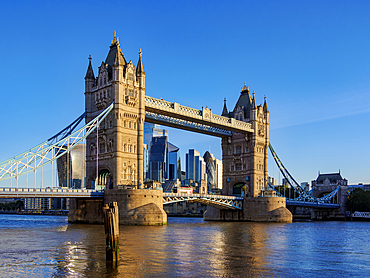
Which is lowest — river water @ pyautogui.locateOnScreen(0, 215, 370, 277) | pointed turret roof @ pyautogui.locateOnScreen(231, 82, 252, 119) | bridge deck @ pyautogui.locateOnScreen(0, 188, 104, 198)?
river water @ pyautogui.locateOnScreen(0, 215, 370, 277)

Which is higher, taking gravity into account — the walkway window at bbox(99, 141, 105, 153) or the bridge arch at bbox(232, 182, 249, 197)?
the walkway window at bbox(99, 141, 105, 153)

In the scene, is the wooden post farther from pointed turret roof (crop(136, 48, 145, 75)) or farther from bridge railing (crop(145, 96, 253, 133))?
pointed turret roof (crop(136, 48, 145, 75))

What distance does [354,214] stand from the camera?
11388cm

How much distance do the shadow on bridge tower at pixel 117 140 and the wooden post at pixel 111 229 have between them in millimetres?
33763

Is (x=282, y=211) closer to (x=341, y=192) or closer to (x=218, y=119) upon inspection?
(x=218, y=119)

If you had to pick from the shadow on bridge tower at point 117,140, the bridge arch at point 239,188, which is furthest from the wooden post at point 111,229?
the bridge arch at point 239,188

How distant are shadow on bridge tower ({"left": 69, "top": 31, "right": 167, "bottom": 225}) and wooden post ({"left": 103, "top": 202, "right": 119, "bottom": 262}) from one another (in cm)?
3376

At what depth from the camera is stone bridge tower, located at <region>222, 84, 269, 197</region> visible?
9188 centimetres

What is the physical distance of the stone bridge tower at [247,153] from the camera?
301 ft

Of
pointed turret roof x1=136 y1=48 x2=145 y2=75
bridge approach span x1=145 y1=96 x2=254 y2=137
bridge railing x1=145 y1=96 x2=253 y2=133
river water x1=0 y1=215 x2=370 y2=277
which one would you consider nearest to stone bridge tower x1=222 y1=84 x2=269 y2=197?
bridge approach span x1=145 y1=96 x2=254 y2=137

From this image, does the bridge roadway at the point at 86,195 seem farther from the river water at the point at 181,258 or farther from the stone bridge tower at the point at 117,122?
the river water at the point at 181,258

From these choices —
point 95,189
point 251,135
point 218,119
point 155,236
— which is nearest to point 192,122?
point 218,119

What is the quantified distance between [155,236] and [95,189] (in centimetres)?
2266

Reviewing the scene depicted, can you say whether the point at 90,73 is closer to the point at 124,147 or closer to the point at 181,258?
the point at 124,147
